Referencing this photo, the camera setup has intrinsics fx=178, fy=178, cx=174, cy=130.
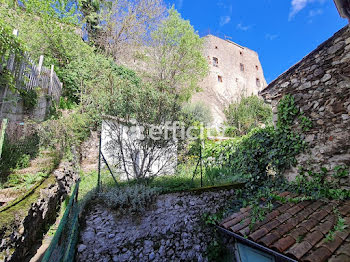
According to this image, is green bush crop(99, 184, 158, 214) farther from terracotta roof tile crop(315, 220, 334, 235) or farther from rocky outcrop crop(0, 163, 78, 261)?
terracotta roof tile crop(315, 220, 334, 235)

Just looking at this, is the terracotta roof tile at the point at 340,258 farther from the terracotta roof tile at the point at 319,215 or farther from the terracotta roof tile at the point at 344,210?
the terracotta roof tile at the point at 344,210

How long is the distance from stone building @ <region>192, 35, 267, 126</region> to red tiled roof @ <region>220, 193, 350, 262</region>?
47.6 feet

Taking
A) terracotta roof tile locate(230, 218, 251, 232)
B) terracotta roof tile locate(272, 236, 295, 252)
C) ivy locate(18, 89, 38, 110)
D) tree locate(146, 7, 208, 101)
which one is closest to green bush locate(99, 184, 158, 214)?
terracotta roof tile locate(230, 218, 251, 232)

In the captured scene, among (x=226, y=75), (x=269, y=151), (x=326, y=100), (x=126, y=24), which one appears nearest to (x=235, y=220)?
(x=269, y=151)

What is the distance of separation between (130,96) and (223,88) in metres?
18.3

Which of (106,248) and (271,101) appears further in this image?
(271,101)

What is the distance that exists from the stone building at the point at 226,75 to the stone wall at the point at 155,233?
14313mm

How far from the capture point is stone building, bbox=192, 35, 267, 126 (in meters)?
19.3

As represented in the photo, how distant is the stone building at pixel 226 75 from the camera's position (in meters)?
19.3

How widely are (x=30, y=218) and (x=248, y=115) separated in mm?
13736

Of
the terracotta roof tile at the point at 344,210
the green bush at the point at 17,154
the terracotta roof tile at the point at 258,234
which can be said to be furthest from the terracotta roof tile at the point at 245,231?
the green bush at the point at 17,154

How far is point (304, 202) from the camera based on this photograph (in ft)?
11.8

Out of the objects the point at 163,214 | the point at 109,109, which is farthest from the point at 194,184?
the point at 109,109

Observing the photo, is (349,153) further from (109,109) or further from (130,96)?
(109,109)
